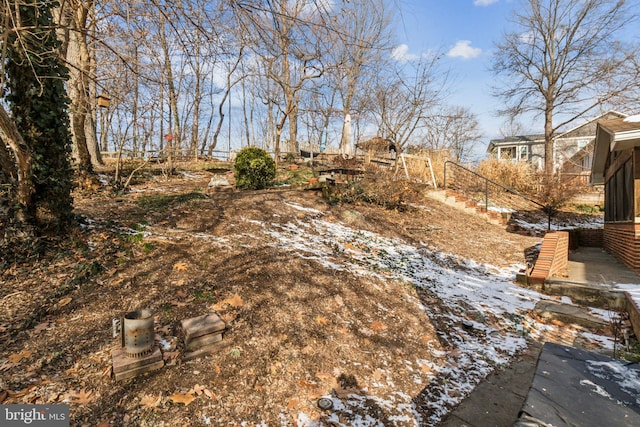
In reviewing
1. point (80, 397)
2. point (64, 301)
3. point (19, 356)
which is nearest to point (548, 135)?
point (64, 301)

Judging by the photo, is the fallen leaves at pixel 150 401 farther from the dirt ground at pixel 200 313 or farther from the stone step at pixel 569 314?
the stone step at pixel 569 314

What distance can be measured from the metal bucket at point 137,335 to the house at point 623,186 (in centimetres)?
758

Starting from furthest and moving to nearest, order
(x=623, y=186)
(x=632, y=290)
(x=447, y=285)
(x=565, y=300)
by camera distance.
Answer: (x=623, y=186), (x=447, y=285), (x=565, y=300), (x=632, y=290)

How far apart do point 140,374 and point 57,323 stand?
1.16m

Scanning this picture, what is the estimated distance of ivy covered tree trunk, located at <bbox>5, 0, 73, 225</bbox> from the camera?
11.9ft

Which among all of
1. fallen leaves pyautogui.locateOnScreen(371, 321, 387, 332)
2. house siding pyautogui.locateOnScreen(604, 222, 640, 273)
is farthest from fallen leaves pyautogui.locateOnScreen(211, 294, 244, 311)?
house siding pyautogui.locateOnScreen(604, 222, 640, 273)

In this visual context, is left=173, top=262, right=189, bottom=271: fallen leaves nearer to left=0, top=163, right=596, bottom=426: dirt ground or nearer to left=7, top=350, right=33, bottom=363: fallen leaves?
left=0, top=163, right=596, bottom=426: dirt ground

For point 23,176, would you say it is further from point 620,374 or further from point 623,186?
point 623,186

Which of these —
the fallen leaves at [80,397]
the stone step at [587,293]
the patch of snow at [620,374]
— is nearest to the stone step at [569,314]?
the stone step at [587,293]

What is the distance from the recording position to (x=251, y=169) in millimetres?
9117

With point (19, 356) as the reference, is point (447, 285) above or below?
below

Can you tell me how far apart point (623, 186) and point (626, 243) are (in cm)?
140

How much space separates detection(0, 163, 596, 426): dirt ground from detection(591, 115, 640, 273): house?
448 cm

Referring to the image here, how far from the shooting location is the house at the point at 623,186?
559 cm
